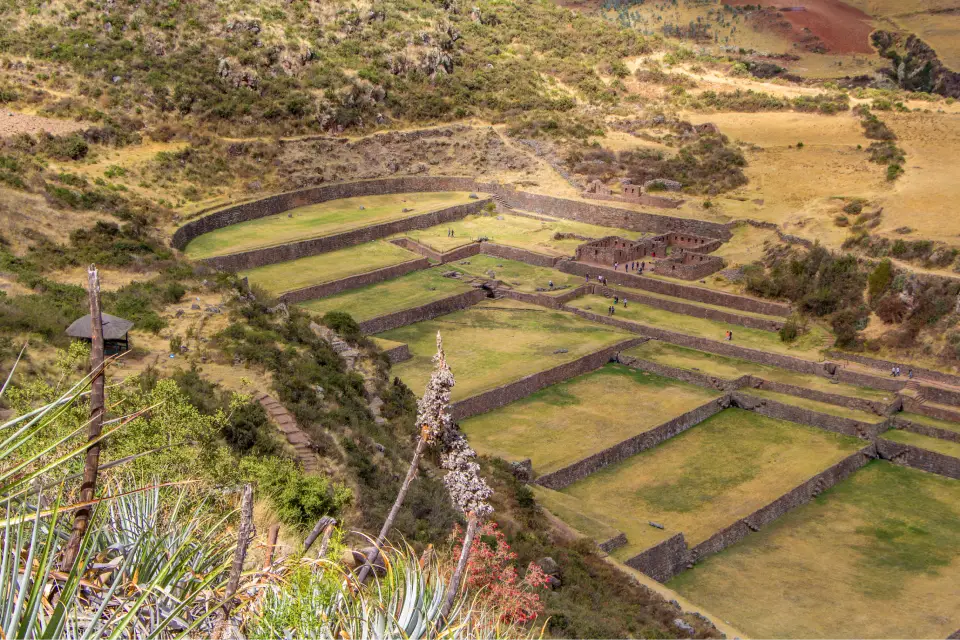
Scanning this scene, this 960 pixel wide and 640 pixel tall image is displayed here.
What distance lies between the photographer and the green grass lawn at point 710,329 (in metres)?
32.8

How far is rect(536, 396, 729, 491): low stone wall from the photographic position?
23922mm

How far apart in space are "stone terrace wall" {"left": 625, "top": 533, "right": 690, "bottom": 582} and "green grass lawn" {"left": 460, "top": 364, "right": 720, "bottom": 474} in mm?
3899

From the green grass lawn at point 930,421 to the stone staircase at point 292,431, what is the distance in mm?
17872

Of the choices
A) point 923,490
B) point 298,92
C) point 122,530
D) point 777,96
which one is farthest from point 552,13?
point 122,530

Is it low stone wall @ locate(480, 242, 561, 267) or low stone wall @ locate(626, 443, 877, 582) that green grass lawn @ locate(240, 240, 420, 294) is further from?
low stone wall @ locate(626, 443, 877, 582)

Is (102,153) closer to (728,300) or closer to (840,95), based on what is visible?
(728,300)

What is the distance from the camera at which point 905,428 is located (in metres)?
28.0

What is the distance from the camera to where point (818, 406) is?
28.8 metres

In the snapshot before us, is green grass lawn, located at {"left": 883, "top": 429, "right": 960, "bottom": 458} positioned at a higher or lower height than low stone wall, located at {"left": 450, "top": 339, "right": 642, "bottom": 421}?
lower

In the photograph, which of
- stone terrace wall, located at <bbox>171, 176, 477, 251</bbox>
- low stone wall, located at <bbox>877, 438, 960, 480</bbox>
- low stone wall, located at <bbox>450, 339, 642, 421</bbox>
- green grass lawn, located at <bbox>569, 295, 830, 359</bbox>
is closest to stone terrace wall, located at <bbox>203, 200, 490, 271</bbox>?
stone terrace wall, located at <bbox>171, 176, 477, 251</bbox>

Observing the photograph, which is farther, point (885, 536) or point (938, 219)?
point (938, 219)

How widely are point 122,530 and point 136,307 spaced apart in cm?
1823

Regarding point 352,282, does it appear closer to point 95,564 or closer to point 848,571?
point 848,571

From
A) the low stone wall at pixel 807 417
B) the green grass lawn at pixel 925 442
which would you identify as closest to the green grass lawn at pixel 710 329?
the low stone wall at pixel 807 417
